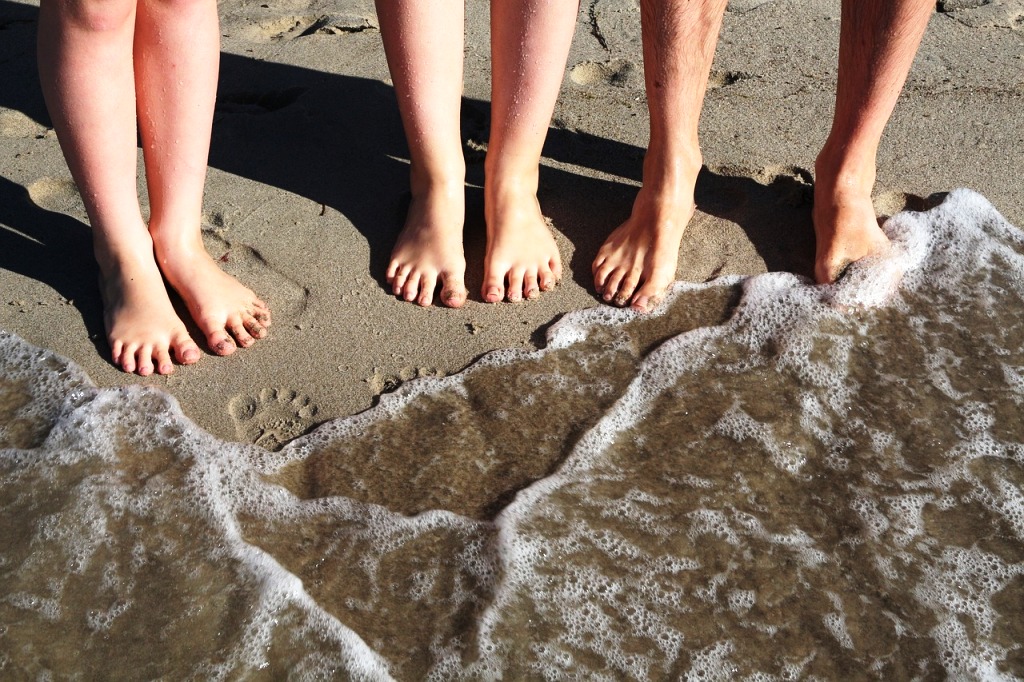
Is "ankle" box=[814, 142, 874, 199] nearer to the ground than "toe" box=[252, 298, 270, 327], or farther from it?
farther from it

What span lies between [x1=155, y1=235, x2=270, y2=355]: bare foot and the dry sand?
0.05m

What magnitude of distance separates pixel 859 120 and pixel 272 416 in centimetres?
150

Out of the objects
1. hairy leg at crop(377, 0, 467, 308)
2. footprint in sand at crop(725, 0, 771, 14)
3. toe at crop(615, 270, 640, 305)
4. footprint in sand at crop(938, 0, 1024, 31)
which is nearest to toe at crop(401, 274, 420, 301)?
hairy leg at crop(377, 0, 467, 308)

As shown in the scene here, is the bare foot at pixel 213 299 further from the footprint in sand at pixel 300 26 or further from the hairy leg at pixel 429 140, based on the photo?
the footprint in sand at pixel 300 26

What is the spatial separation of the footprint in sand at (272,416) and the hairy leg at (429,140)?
39cm

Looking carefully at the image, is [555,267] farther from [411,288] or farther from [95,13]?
[95,13]

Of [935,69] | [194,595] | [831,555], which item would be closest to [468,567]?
[194,595]

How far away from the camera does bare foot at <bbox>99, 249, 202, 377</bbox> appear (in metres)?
2.05

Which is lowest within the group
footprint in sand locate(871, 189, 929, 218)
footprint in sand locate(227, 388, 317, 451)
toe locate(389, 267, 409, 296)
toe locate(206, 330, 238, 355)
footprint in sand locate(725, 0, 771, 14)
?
footprint in sand locate(227, 388, 317, 451)

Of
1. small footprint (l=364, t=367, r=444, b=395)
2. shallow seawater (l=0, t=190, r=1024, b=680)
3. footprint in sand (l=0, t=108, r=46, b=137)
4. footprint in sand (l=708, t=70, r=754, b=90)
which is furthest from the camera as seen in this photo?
footprint in sand (l=708, t=70, r=754, b=90)

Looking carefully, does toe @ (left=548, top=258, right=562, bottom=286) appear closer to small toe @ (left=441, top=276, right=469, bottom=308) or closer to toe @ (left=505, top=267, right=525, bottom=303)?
toe @ (left=505, top=267, right=525, bottom=303)

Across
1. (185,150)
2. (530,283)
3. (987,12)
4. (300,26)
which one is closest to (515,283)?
(530,283)

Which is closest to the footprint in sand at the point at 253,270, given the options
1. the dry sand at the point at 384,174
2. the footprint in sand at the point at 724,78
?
the dry sand at the point at 384,174

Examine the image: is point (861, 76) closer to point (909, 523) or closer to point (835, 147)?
→ point (835, 147)
